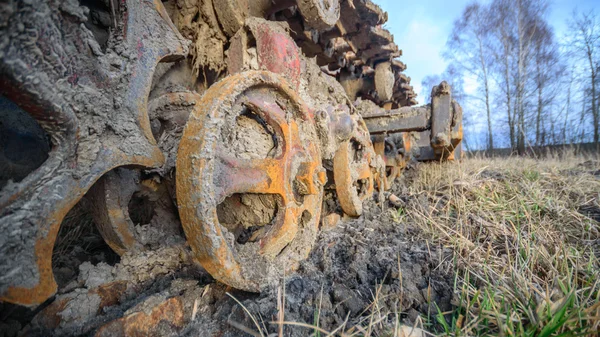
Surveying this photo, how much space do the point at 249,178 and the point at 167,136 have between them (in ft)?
2.01

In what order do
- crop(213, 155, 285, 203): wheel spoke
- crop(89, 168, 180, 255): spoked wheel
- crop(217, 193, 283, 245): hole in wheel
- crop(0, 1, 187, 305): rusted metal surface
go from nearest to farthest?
crop(0, 1, 187, 305): rusted metal surface, crop(213, 155, 285, 203): wheel spoke, crop(89, 168, 180, 255): spoked wheel, crop(217, 193, 283, 245): hole in wheel

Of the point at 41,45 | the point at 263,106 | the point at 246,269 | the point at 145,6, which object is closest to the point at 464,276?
the point at 246,269

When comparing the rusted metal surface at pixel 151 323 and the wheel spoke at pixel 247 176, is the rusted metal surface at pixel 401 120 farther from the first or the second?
the rusted metal surface at pixel 151 323

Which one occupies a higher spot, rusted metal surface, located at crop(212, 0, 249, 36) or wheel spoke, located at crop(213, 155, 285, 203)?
rusted metal surface, located at crop(212, 0, 249, 36)

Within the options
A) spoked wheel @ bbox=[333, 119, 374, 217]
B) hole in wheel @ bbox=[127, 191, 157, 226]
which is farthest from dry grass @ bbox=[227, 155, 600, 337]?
hole in wheel @ bbox=[127, 191, 157, 226]

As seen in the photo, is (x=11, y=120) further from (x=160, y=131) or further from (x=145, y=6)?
(x=145, y=6)

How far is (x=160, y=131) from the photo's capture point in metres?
1.56

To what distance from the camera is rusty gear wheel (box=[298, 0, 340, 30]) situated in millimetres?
1699

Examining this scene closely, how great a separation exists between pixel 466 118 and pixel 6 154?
1726cm

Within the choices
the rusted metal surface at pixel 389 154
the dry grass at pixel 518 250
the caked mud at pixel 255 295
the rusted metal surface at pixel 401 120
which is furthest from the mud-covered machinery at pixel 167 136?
the rusted metal surface at pixel 389 154

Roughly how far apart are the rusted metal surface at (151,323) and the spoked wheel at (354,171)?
1.18 metres

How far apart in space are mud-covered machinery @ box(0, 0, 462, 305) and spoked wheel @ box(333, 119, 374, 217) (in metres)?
0.01

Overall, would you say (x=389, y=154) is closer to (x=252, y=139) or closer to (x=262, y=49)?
(x=262, y=49)

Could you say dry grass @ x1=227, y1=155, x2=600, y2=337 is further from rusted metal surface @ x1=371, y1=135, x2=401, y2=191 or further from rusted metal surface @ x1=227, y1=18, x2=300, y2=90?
rusted metal surface @ x1=227, y1=18, x2=300, y2=90
